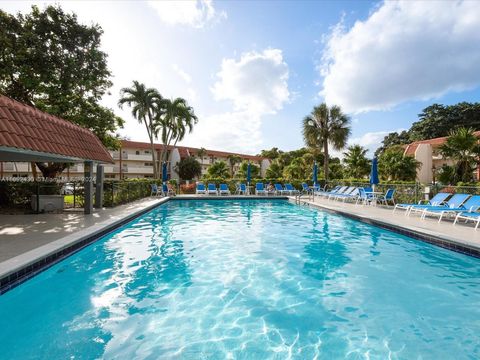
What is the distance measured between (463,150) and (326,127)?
1137 cm

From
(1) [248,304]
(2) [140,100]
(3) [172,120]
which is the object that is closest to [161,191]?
(3) [172,120]

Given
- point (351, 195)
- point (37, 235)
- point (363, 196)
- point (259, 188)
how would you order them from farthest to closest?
point (259, 188) → point (351, 195) → point (363, 196) → point (37, 235)

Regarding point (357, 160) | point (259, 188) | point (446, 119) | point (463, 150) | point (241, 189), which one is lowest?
point (241, 189)

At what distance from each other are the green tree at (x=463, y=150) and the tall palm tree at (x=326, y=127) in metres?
8.44

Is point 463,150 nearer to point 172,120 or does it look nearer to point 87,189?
point 87,189

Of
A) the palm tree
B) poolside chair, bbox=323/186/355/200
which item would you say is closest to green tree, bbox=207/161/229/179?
the palm tree

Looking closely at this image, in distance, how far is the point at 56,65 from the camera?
51.6 ft

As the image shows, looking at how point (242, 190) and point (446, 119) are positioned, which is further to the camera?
point (446, 119)

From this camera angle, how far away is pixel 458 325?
3.94 metres

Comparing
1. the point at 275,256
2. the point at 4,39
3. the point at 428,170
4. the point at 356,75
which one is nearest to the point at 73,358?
the point at 275,256

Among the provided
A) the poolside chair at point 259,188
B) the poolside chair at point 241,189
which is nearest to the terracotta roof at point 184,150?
the poolside chair at point 241,189

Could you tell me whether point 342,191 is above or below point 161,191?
above

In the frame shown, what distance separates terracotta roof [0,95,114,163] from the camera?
6.27 metres

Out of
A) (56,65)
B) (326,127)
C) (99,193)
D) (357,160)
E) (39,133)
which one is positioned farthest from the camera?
(357,160)
